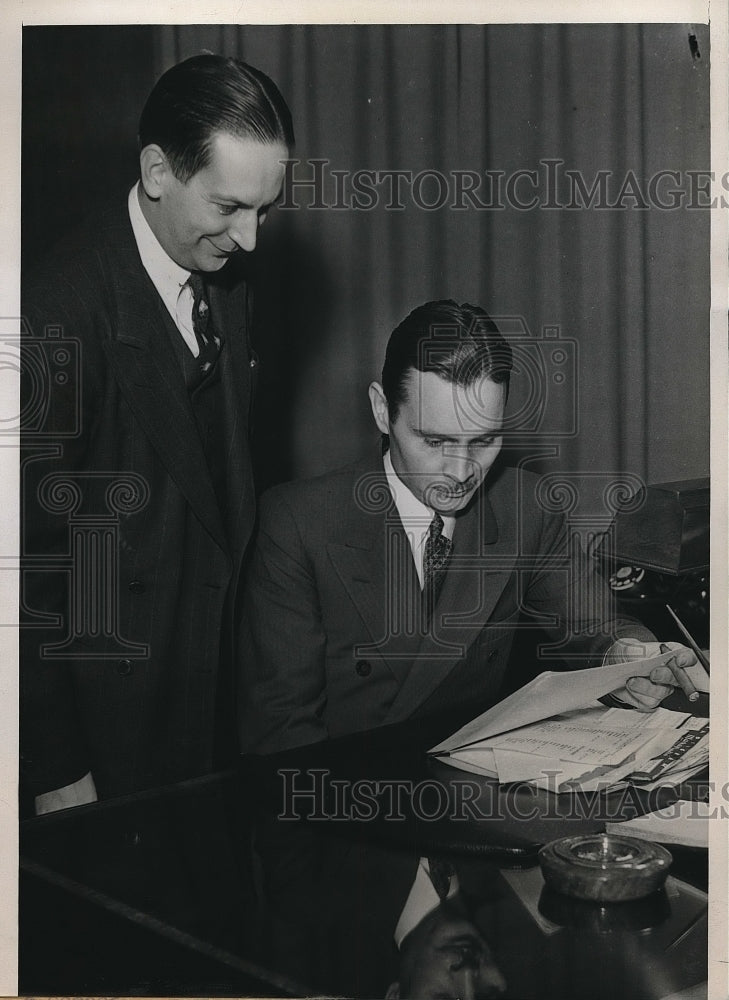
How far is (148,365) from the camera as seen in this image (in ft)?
5.83

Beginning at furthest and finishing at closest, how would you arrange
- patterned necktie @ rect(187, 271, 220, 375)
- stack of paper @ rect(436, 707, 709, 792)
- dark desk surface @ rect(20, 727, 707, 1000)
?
patterned necktie @ rect(187, 271, 220, 375) < stack of paper @ rect(436, 707, 709, 792) < dark desk surface @ rect(20, 727, 707, 1000)

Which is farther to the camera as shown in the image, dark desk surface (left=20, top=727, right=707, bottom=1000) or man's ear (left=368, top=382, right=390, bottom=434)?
man's ear (left=368, top=382, right=390, bottom=434)

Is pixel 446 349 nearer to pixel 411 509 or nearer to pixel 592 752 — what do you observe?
pixel 411 509

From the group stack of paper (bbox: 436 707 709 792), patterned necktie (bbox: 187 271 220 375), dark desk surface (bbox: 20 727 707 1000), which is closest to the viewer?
dark desk surface (bbox: 20 727 707 1000)

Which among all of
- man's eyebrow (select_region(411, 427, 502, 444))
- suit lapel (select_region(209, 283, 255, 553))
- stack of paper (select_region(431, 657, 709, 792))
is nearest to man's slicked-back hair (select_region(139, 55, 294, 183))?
suit lapel (select_region(209, 283, 255, 553))

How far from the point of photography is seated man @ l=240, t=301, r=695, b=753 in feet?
5.98

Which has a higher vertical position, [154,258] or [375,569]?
[154,258]

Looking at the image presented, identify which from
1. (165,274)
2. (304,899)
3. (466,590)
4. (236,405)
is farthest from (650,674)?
(165,274)

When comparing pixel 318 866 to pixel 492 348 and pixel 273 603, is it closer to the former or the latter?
pixel 273 603

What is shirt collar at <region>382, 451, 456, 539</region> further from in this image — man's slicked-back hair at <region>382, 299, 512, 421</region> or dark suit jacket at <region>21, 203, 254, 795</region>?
dark suit jacket at <region>21, 203, 254, 795</region>

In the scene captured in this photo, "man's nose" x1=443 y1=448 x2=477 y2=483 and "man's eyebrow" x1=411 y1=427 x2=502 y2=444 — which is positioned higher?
"man's eyebrow" x1=411 y1=427 x2=502 y2=444

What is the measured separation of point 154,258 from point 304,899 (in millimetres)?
1060

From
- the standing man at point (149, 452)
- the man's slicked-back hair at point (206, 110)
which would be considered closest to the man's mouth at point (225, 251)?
the standing man at point (149, 452)

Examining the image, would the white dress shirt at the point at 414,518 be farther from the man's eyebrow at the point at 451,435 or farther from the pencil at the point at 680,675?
the pencil at the point at 680,675
